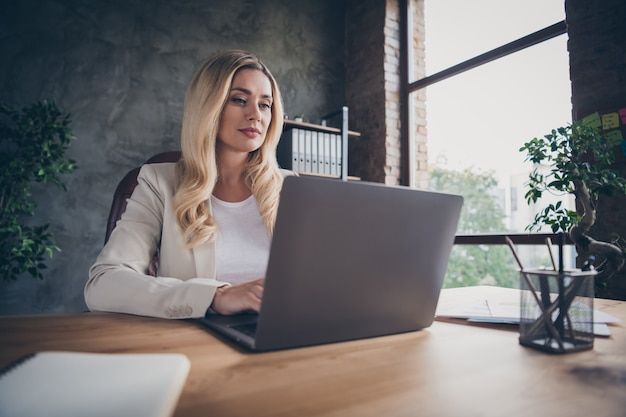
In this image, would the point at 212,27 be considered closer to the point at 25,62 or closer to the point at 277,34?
the point at 277,34

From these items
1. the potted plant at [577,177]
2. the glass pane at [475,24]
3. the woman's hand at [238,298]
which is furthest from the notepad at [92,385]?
the glass pane at [475,24]

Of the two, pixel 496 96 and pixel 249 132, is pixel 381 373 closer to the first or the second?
pixel 249 132

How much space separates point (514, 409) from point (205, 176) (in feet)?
3.79

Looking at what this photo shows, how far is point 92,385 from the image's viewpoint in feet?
1.41

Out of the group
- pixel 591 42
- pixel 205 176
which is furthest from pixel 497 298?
pixel 591 42

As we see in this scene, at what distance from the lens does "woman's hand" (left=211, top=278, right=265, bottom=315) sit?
808 millimetres

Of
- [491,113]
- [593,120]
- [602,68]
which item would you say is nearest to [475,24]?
[491,113]

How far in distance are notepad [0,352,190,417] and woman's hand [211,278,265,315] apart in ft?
0.91

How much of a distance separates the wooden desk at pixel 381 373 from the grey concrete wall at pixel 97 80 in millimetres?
2279

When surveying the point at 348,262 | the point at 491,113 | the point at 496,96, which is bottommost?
the point at 348,262

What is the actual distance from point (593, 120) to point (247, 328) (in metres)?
2.42

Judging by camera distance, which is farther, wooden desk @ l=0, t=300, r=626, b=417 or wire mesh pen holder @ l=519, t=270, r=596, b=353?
wire mesh pen holder @ l=519, t=270, r=596, b=353

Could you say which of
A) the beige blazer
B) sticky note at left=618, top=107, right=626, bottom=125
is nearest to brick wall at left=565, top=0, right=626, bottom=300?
sticky note at left=618, top=107, right=626, bottom=125

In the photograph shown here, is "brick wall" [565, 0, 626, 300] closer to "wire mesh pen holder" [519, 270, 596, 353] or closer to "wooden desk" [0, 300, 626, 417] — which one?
"wooden desk" [0, 300, 626, 417]
